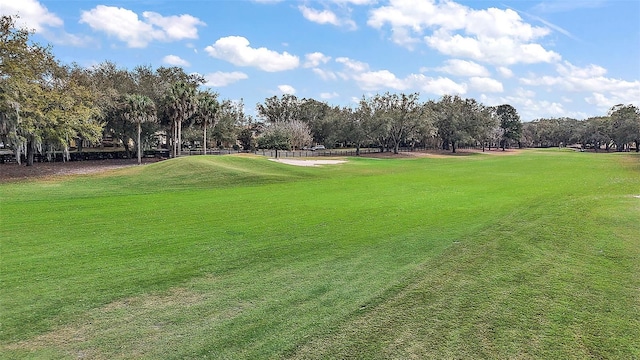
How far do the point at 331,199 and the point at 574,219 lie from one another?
10.0m

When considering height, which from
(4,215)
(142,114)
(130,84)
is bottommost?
(4,215)

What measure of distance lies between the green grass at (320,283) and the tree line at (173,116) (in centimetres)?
2405

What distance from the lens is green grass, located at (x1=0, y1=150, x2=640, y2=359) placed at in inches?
206

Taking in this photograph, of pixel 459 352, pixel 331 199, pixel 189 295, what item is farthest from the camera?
pixel 331 199

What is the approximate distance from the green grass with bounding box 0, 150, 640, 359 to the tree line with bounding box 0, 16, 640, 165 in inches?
947

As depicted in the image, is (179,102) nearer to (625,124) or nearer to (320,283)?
(320,283)

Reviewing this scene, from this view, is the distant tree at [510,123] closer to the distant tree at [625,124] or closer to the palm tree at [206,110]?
the distant tree at [625,124]

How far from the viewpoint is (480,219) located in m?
13.9

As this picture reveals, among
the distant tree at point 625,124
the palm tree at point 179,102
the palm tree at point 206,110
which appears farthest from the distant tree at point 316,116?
the distant tree at point 625,124

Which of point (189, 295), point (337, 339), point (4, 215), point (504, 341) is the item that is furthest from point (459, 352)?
point (4, 215)

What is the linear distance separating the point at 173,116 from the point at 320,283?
50283mm

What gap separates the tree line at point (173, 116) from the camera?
33.1 metres

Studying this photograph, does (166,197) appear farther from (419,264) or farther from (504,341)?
(504,341)

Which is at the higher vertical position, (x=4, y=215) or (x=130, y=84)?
(x=130, y=84)
